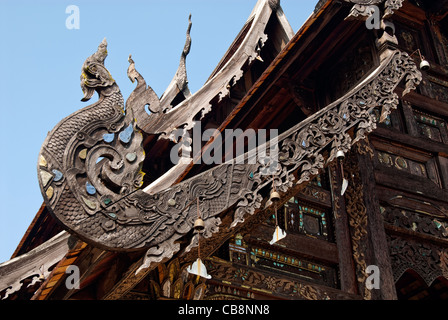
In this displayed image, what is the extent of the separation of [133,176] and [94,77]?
31.3 inches

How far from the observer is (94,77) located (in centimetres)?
393

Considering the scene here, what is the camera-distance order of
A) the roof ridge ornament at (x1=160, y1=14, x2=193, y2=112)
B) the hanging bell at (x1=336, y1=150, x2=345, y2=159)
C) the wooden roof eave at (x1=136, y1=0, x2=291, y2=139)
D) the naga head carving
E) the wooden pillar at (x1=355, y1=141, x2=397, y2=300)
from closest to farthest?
the naga head carving → the hanging bell at (x1=336, y1=150, x2=345, y2=159) → the wooden pillar at (x1=355, y1=141, x2=397, y2=300) → the wooden roof eave at (x1=136, y1=0, x2=291, y2=139) → the roof ridge ornament at (x1=160, y1=14, x2=193, y2=112)

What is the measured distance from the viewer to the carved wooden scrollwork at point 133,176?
11.1 feet

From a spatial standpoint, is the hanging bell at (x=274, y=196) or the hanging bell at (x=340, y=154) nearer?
the hanging bell at (x=274, y=196)

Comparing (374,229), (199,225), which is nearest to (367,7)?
(374,229)

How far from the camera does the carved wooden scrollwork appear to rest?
3.40m

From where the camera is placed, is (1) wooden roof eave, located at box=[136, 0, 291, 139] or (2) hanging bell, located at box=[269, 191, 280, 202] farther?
(1) wooden roof eave, located at box=[136, 0, 291, 139]

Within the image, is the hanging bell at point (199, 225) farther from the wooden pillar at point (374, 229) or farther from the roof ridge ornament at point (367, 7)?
the roof ridge ornament at point (367, 7)

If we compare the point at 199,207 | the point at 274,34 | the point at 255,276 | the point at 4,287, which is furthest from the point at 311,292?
the point at 274,34

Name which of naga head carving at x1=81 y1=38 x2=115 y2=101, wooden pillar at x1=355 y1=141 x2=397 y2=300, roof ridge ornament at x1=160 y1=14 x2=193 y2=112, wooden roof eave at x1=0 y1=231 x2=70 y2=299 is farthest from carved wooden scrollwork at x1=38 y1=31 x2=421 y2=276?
roof ridge ornament at x1=160 y1=14 x2=193 y2=112

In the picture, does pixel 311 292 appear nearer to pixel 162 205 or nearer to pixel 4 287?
pixel 162 205

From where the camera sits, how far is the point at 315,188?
5.25m

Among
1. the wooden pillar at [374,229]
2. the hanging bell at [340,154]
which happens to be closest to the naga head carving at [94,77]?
the hanging bell at [340,154]

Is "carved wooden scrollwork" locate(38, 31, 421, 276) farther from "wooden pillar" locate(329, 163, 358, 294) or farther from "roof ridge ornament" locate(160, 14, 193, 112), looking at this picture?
"roof ridge ornament" locate(160, 14, 193, 112)
